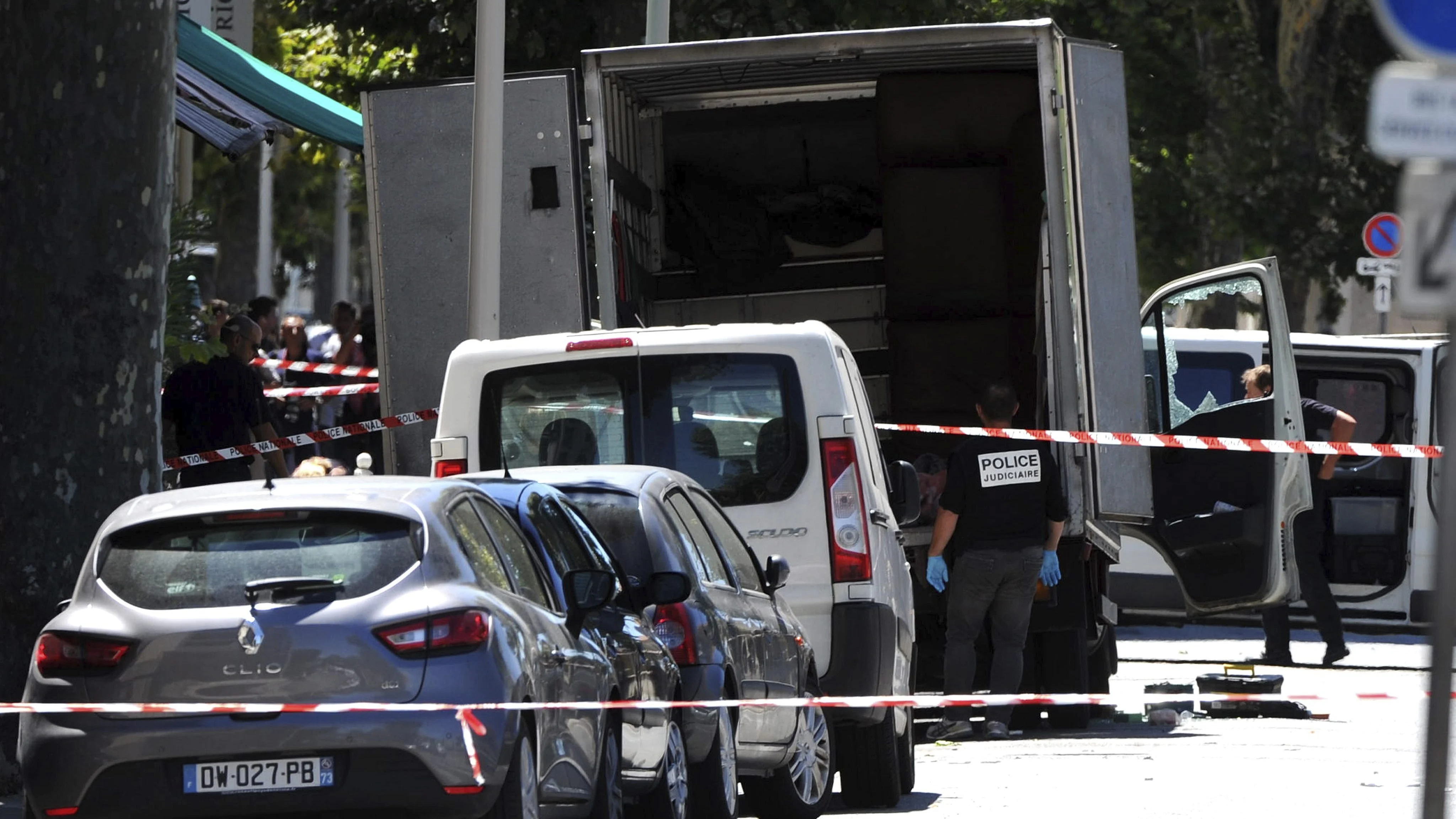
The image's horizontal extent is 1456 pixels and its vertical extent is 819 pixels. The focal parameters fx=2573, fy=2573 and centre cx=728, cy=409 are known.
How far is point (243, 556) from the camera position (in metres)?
6.95

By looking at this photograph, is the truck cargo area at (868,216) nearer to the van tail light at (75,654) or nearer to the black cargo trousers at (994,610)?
the black cargo trousers at (994,610)

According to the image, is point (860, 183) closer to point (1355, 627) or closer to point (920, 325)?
point (920, 325)

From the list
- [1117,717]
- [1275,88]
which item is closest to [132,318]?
[1117,717]

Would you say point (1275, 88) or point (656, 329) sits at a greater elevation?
point (1275, 88)

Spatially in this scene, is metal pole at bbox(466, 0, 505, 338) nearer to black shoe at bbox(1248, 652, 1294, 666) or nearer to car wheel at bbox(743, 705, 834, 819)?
car wheel at bbox(743, 705, 834, 819)

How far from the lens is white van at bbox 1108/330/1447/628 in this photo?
18.7 m

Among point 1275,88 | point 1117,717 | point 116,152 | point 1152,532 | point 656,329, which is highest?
point 1275,88

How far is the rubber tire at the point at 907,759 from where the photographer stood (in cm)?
1095

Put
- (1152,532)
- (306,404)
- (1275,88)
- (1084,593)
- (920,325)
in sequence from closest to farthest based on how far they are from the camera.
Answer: (1084,593) < (1152,532) < (920,325) < (306,404) < (1275,88)

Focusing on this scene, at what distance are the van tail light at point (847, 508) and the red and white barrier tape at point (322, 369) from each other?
11601 millimetres

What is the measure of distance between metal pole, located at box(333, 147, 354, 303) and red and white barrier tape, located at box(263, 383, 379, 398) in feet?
55.6

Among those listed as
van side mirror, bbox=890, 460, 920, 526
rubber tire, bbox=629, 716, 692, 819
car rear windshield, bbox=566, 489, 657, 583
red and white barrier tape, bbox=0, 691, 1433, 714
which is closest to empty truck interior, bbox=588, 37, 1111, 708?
van side mirror, bbox=890, 460, 920, 526

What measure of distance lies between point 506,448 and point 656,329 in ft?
2.60

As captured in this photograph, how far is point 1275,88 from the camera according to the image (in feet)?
95.8
